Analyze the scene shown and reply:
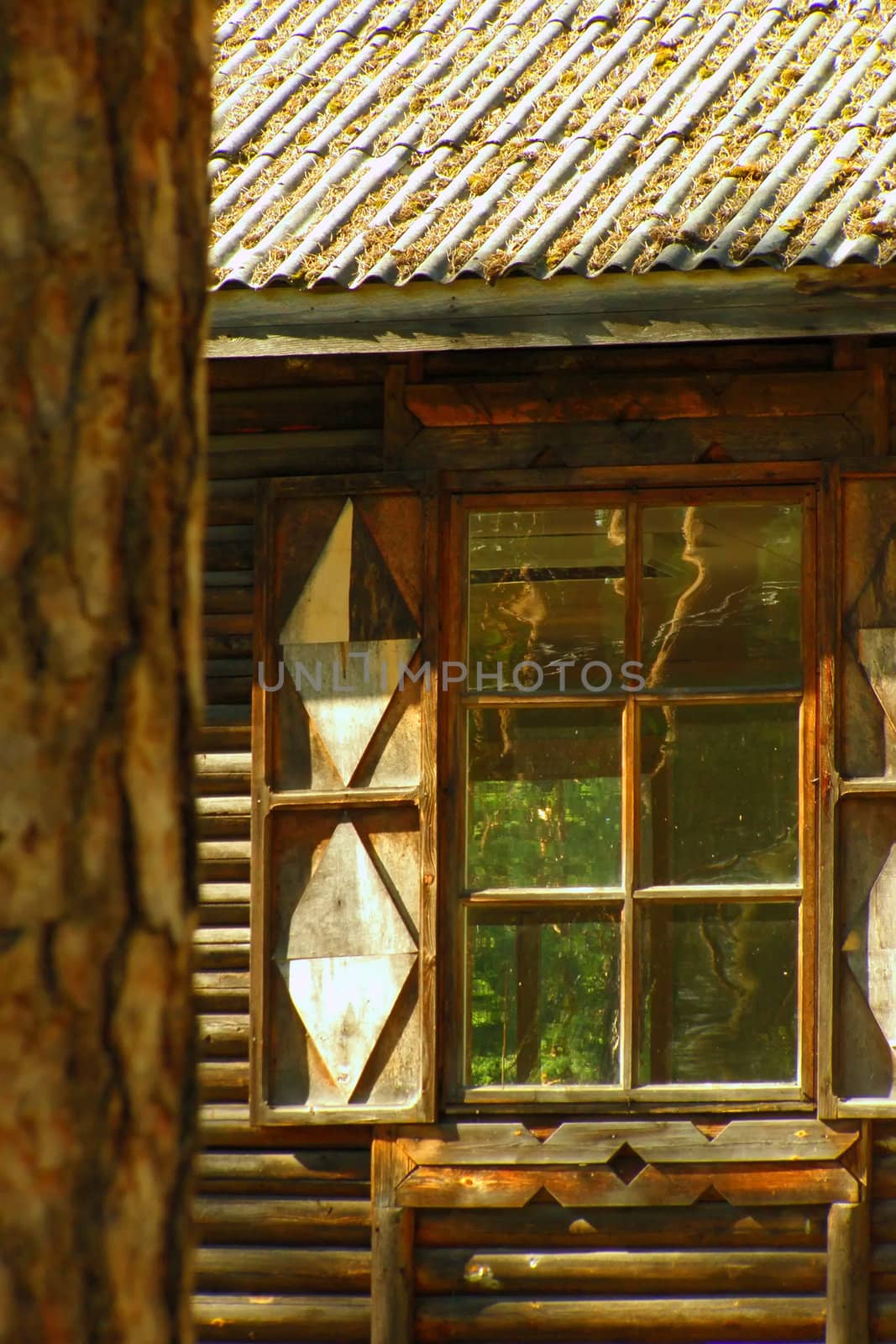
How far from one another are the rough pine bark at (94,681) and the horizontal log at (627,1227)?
3636 mm

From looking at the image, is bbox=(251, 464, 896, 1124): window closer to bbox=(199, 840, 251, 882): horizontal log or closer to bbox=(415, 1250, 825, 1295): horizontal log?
bbox=(199, 840, 251, 882): horizontal log

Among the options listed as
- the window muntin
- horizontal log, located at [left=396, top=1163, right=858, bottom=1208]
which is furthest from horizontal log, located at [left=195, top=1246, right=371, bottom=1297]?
the window muntin

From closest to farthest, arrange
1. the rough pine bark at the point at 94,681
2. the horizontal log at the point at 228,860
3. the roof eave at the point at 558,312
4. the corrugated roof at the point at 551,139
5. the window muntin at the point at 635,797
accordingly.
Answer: the rough pine bark at the point at 94,681
the roof eave at the point at 558,312
the corrugated roof at the point at 551,139
the window muntin at the point at 635,797
the horizontal log at the point at 228,860

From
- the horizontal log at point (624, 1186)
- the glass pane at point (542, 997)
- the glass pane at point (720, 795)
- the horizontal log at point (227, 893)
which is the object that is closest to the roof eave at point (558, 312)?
the glass pane at point (720, 795)

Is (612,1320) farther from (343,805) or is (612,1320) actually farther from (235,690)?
(235,690)

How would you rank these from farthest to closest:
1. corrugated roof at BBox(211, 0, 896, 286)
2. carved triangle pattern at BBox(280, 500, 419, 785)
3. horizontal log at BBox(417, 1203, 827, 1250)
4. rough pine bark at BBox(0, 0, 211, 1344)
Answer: carved triangle pattern at BBox(280, 500, 419, 785), horizontal log at BBox(417, 1203, 827, 1250), corrugated roof at BBox(211, 0, 896, 286), rough pine bark at BBox(0, 0, 211, 1344)

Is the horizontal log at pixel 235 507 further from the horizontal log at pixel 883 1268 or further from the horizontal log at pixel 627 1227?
the horizontal log at pixel 883 1268

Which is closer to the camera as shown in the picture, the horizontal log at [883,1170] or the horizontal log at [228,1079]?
the horizontal log at [883,1170]

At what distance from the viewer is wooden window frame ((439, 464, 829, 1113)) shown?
16.1ft

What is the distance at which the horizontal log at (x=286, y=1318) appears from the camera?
499 cm

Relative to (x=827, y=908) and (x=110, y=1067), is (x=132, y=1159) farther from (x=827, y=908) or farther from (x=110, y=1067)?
(x=827, y=908)

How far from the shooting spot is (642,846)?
16.6 feet

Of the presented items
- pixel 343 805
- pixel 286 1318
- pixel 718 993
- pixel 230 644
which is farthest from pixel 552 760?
pixel 286 1318

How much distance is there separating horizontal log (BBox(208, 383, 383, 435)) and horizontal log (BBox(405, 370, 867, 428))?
6.9 inches
